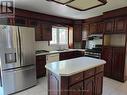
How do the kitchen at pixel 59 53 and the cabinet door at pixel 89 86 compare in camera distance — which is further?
the cabinet door at pixel 89 86

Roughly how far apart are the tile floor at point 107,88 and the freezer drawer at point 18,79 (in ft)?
0.58

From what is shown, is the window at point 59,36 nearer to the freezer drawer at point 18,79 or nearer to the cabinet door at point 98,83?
the freezer drawer at point 18,79

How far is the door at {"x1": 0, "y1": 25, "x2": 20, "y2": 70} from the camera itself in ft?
8.29

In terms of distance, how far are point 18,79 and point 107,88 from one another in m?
2.68

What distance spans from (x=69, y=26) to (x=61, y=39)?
81 cm

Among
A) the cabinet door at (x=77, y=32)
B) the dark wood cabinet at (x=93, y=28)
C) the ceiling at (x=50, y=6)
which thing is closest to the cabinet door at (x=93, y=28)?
the dark wood cabinet at (x=93, y=28)

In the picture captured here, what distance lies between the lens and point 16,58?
2764mm

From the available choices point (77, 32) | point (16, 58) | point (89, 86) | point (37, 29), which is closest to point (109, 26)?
point (77, 32)

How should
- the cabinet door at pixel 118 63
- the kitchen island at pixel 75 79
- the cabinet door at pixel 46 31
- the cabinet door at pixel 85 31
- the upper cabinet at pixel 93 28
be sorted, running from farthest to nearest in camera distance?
the cabinet door at pixel 85 31, the upper cabinet at pixel 93 28, the cabinet door at pixel 46 31, the cabinet door at pixel 118 63, the kitchen island at pixel 75 79

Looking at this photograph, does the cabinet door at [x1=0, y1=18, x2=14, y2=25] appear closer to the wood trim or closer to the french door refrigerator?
the wood trim

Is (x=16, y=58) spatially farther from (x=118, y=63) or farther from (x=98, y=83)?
(x=118, y=63)

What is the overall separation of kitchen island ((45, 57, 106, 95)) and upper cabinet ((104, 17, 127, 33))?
183 cm

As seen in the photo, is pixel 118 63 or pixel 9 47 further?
pixel 118 63

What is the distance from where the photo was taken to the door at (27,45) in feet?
9.30
